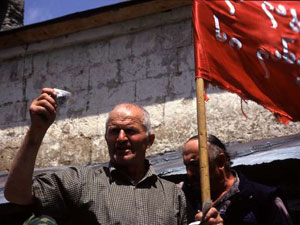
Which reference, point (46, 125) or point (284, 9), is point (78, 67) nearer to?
point (284, 9)

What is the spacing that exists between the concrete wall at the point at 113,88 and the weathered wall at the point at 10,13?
978mm

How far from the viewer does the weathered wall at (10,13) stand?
8073mm

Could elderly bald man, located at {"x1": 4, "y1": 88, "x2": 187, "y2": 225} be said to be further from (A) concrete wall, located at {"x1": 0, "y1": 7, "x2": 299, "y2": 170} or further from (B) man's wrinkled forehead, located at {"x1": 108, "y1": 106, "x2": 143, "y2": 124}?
(A) concrete wall, located at {"x1": 0, "y1": 7, "x2": 299, "y2": 170}

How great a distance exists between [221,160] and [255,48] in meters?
0.74

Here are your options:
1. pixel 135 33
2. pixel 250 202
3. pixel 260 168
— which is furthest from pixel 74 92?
pixel 250 202

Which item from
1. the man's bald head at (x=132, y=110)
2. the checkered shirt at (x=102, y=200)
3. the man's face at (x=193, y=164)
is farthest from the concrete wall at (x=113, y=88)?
the checkered shirt at (x=102, y=200)

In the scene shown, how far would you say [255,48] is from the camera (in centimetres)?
336

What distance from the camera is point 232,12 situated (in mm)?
3340

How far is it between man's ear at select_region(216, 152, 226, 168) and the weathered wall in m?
5.58

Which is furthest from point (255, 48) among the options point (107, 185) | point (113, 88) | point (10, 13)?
point (10, 13)

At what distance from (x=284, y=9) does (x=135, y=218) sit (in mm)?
1743

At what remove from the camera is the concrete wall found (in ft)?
18.9

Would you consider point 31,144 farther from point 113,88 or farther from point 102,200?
point 113,88

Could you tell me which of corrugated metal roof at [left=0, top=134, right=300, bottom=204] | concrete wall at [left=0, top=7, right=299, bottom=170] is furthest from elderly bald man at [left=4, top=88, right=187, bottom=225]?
concrete wall at [left=0, top=7, right=299, bottom=170]
